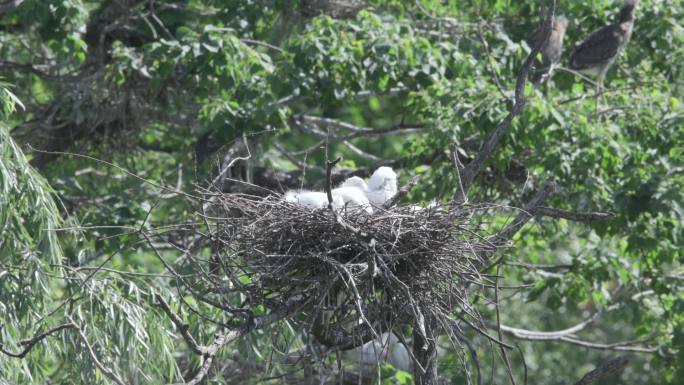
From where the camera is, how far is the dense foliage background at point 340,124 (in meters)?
7.75

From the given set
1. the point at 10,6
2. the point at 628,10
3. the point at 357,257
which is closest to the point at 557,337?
the point at 628,10

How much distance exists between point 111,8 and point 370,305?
5.52 m

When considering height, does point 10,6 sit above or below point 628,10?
above

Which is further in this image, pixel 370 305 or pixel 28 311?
pixel 28 311

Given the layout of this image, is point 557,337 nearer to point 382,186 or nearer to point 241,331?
point 382,186

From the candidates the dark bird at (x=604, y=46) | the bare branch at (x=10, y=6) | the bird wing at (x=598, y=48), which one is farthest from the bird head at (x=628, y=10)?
the bare branch at (x=10, y=6)

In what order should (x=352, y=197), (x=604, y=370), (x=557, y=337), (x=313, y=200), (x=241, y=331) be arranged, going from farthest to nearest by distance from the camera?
(x=557, y=337) → (x=604, y=370) → (x=352, y=197) → (x=313, y=200) → (x=241, y=331)

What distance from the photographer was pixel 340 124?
374 inches

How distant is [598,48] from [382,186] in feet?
13.2

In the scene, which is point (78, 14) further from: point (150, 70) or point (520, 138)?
point (520, 138)

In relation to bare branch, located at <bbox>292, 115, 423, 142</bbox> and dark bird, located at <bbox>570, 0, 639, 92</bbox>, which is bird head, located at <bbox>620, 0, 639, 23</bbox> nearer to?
dark bird, located at <bbox>570, 0, 639, 92</bbox>

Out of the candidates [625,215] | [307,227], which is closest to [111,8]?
[625,215]

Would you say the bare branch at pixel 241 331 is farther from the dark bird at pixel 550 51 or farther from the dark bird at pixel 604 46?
the dark bird at pixel 604 46

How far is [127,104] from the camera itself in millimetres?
9141
